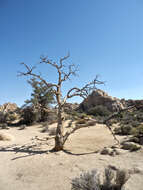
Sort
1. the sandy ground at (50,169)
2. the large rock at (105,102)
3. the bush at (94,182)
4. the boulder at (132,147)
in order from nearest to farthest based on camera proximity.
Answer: the bush at (94,182) < the sandy ground at (50,169) < the boulder at (132,147) < the large rock at (105,102)

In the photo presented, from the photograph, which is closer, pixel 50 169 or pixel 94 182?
pixel 94 182

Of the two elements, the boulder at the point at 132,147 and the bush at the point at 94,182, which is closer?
the bush at the point at 94,182

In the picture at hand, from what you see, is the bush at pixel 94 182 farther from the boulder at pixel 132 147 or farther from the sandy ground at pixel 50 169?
the boulder at pixel 132 147

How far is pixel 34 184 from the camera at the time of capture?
9.97 ft

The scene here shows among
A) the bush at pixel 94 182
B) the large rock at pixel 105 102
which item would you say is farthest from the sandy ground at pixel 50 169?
the large rock at pixel 105 102

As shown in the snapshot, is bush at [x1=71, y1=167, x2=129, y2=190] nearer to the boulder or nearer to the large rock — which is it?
the boulder

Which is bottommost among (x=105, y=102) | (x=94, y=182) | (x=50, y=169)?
(x=50, y=169)

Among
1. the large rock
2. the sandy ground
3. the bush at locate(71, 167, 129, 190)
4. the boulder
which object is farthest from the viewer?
the large rock

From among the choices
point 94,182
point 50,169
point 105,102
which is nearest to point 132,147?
point 50,169

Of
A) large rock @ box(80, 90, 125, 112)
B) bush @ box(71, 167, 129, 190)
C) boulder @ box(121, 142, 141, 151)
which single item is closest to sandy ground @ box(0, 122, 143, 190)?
boulder @ box(121, 142, 141, 151)

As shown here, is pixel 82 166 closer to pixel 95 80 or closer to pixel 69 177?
pixel 69 177

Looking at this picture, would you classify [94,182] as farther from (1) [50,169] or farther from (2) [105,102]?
(2) [105,102]

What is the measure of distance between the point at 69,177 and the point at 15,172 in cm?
175

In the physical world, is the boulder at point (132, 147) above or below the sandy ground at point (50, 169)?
above
